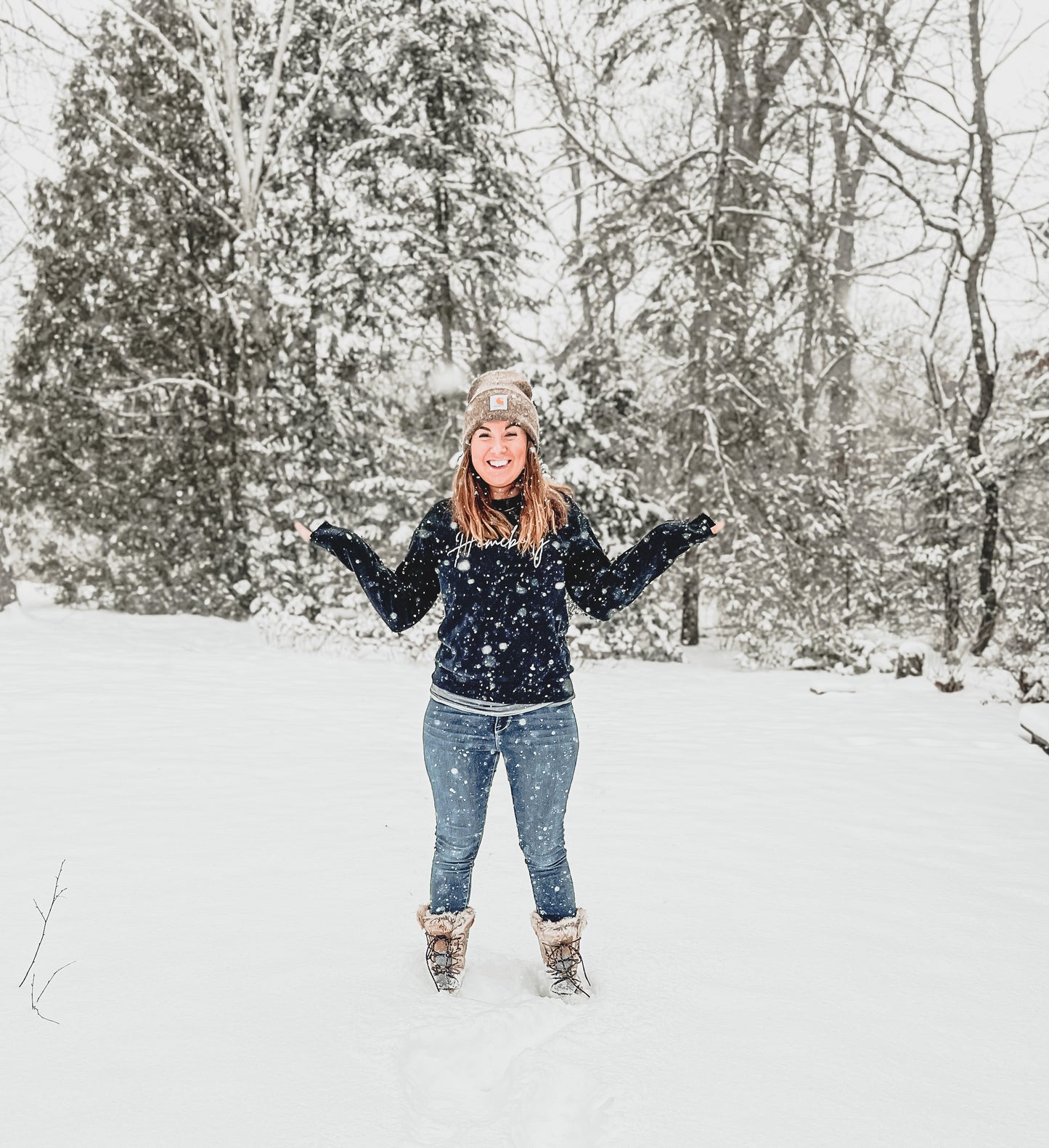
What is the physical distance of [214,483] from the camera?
42.7 ft

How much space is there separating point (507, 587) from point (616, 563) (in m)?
0.34

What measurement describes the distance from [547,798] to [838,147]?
16.8 m

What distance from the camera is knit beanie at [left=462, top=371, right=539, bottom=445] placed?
239cm

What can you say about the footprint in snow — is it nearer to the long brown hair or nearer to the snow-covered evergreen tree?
the long brown hair

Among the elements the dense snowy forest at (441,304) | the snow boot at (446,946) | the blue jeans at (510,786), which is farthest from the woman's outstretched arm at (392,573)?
the dense snowy forest at (441,304)

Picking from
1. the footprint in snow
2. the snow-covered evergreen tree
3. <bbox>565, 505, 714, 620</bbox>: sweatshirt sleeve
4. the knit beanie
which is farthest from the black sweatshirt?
the snow-covered evergreen tree

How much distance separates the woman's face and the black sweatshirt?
8 cm

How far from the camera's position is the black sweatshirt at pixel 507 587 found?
2328 mm

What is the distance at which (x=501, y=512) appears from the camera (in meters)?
2.41

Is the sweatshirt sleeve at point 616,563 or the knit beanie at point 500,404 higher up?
the knit beanie at point 500,404

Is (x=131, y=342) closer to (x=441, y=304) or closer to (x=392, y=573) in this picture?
(x=441, y=304)

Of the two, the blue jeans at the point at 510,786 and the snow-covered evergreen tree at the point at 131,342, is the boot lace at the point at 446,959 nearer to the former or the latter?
the blue jeans at the point at 510,786

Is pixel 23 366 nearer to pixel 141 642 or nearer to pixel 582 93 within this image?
pixel 141 642

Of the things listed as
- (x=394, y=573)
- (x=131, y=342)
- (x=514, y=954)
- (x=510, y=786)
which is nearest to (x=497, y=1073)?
(x=514, y=954)
